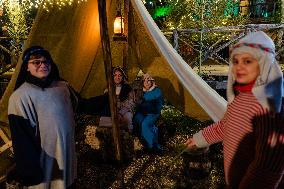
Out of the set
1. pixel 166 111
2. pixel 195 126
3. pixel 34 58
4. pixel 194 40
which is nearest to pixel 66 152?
pixel 34 58

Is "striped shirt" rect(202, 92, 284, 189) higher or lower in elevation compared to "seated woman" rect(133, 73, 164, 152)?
higher

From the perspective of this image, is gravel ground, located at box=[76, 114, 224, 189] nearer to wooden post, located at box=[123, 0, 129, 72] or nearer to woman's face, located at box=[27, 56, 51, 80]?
wooden post, located at box=[123, 0, 129, 72]

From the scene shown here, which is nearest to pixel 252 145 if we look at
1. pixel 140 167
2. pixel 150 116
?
pixel 140 167

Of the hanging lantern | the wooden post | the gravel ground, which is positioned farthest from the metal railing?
the gravel ground

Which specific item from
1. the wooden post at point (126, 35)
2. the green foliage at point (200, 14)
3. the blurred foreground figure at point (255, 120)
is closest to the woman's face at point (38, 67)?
the blurred foreground figure at point (255, 120)

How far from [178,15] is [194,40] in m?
3.69

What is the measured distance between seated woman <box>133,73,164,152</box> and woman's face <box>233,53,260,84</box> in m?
3.44

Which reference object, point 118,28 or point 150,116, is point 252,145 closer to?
point 150,116

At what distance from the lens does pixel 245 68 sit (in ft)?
6.91

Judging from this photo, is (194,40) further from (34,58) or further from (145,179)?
(34,58)

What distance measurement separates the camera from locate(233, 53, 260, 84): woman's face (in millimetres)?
2082

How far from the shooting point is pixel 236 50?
221 centimetres

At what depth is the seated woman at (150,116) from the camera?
5559 mm

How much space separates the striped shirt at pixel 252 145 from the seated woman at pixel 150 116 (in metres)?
3.27
